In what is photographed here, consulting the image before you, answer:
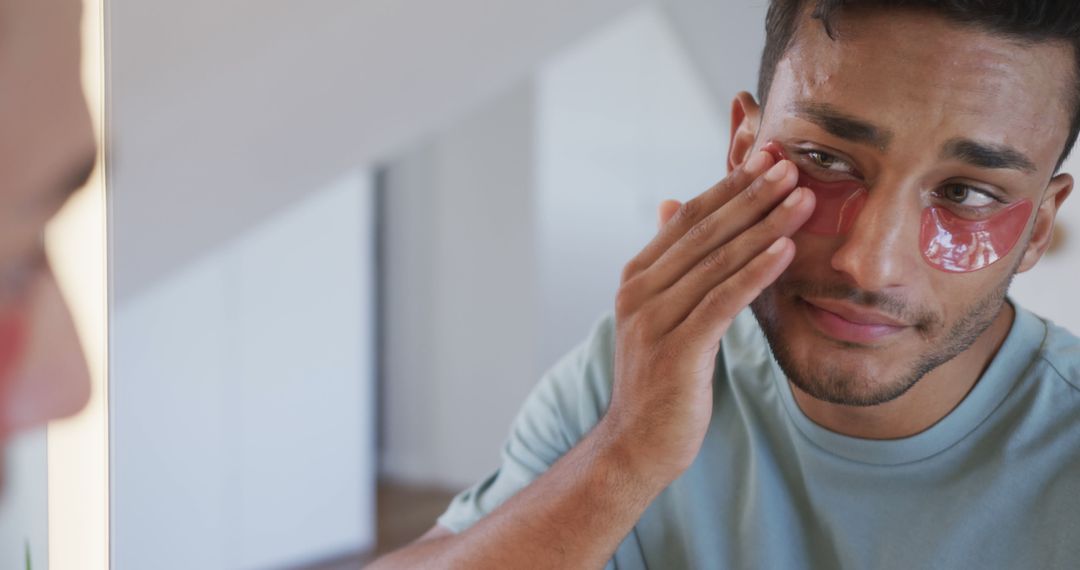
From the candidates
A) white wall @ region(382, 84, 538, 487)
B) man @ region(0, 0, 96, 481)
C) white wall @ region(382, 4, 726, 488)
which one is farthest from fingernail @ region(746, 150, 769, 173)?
white wall @ region(382, 84, 538, 487)

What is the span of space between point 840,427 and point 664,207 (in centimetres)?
26

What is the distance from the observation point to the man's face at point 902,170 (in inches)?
32.1

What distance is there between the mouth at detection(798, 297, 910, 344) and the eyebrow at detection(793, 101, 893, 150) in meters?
0.14

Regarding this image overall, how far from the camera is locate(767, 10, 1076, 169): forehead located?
→ 0.82 m

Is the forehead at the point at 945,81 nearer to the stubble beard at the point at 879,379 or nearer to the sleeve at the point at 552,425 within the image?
the stubble beard at the point at 879,379

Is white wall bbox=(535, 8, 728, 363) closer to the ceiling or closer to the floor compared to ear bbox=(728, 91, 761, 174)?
closer to the ceiling

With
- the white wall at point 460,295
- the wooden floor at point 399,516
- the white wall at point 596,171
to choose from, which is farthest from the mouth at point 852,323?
the white wall at point 460,295

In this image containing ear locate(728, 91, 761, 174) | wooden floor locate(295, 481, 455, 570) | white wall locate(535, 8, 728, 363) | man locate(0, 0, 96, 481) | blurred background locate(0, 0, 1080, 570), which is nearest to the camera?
man locate(0, 0, 96, 481)

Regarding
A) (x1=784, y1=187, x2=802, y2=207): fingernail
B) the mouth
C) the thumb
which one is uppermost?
the thumb

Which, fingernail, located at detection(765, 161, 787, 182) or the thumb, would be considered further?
the thumb

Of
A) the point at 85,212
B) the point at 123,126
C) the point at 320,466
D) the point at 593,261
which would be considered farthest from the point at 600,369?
the point at 593,261

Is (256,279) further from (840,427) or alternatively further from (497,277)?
(840,427)

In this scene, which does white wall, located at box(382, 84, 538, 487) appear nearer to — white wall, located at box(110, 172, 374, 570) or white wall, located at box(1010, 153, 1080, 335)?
white wall, located at box(110, 172, 374, 570)

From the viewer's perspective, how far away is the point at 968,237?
0.85 m
